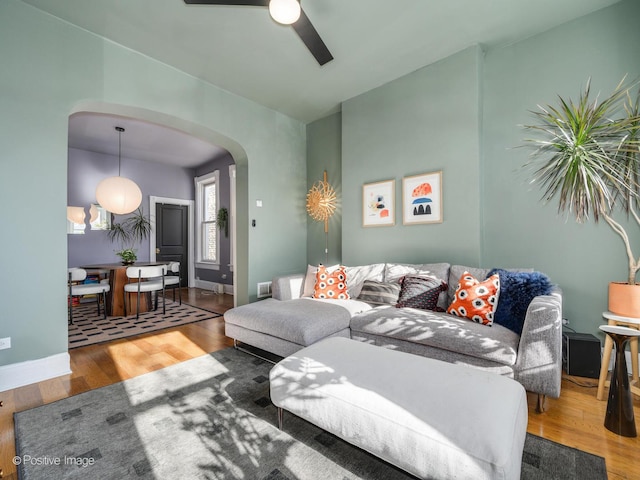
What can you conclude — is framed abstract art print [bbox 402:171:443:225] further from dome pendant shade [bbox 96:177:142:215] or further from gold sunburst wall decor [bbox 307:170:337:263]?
dome pendant shade [bbox 96:177:142:215]

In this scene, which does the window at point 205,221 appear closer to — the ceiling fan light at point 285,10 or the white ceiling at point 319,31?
the white ceiling at point 319,31

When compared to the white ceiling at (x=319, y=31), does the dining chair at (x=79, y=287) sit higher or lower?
lower

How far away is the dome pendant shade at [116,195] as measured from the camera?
167 inches

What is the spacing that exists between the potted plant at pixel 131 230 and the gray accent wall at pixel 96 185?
3.2 inches

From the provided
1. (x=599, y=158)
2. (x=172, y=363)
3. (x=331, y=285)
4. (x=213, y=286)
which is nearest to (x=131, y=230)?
(x=213, y=286)

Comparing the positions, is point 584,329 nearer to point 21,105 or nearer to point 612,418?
point 612,418

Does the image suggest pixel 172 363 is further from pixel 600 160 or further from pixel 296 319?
pixel 600 160

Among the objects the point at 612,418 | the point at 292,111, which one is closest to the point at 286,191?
the point at 292,111

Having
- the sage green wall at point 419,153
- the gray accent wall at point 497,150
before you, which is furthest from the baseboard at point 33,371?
the gray accent wall at point 497,150

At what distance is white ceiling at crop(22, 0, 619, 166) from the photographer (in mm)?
2475

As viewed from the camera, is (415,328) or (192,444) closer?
(192,444)

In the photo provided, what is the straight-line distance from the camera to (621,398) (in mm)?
1650

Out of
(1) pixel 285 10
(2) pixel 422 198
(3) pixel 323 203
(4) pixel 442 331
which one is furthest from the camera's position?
(3) pixel 323 203

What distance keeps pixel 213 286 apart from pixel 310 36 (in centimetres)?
559
